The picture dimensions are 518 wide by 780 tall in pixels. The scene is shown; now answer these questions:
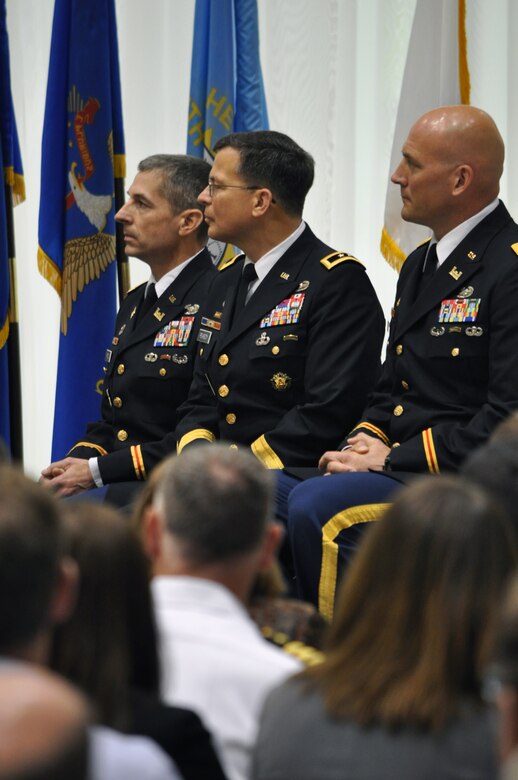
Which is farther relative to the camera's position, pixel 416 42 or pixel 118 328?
pixel 416 42

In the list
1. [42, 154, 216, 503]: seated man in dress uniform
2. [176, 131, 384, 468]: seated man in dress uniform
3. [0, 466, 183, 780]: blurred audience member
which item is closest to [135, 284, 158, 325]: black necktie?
[42, 154, 216, 503]: seated man in dress uniform

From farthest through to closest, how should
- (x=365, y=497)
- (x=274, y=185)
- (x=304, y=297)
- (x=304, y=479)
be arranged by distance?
(x=274, y=185) < (x=304, y=297) < (x=304, y=479) < (x=365, y=497)

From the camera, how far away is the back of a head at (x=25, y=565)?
117 centimetres

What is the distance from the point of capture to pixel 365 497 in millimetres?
3178

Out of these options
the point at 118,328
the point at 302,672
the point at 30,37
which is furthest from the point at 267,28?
the point at 302,672

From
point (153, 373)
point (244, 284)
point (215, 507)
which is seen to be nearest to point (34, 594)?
point (215, 507)

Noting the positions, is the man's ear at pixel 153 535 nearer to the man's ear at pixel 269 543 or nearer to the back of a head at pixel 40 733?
the man's ear at pixel 269 543

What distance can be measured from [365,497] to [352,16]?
3.09 metres

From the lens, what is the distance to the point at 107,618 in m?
1.45

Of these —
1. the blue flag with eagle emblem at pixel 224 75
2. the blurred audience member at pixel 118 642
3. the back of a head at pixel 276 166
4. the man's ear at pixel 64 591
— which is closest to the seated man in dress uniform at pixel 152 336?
the back of a head at pixel 276 166

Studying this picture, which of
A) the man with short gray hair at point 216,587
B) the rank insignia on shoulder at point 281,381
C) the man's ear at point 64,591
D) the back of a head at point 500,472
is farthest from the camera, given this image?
the rank insignia on shoulder at point 281,381

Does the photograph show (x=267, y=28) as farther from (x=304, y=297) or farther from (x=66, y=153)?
(x=304, y=297)

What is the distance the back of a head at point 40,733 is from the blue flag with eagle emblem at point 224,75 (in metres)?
4.25

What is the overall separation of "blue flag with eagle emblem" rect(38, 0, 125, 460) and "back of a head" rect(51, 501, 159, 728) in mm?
3532
